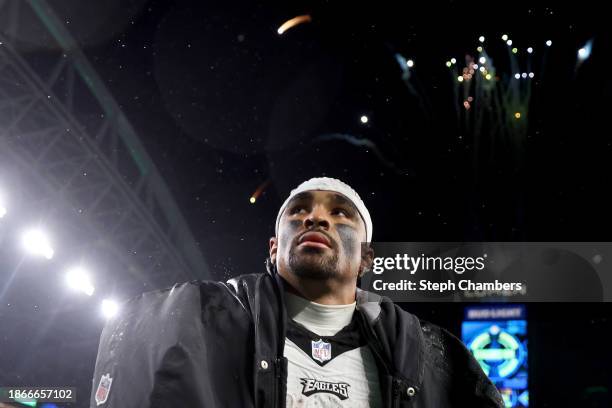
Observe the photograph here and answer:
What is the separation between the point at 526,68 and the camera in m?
21.6

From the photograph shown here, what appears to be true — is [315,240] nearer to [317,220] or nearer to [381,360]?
→ [317,220]

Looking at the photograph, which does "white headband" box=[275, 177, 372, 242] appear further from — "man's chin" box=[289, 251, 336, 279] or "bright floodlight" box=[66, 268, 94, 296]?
"bright floodlight" box=[66, 268, 94, 296]

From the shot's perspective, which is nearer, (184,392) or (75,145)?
(184,392)

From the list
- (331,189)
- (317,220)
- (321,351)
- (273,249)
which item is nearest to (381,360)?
(321,351)

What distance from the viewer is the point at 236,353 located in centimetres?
257

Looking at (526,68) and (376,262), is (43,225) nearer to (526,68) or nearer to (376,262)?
(376,262)

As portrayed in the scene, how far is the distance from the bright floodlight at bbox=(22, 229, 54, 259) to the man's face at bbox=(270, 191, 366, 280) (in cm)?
874

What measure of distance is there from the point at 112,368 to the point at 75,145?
8.18m

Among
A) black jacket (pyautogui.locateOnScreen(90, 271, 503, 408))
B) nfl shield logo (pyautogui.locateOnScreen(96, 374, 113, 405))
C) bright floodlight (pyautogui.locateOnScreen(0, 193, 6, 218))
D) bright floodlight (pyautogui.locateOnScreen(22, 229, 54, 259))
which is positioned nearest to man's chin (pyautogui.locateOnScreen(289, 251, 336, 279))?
black jacket (pyautogui.locateOnScreen(90, 271, 503, 408))

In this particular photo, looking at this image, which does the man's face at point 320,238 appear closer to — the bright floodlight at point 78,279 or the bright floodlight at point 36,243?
the bright floodlight at point 36,243

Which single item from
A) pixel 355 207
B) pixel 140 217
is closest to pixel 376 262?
pixel 140 217

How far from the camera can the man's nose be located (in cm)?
328

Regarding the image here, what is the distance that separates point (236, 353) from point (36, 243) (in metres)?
9.73

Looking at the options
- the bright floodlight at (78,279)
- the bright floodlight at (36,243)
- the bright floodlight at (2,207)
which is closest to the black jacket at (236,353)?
the bright floodlight at (2,207)
